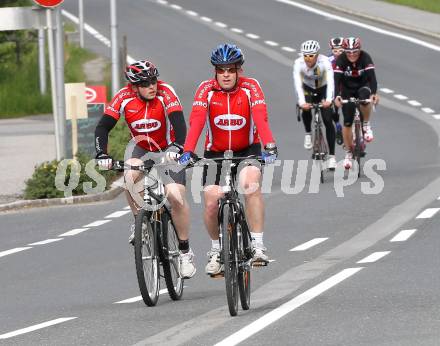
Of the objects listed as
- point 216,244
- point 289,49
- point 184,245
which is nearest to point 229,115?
point 216,244

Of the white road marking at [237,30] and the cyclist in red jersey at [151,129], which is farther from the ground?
the white road marking at [237,30]

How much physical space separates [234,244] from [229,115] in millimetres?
1178

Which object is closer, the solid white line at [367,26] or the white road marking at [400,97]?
the white road marking at [400,97]

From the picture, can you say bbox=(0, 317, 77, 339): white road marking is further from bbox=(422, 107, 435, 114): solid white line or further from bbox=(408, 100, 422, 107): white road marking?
bbox=(408, 100, 422, 107): white road marking

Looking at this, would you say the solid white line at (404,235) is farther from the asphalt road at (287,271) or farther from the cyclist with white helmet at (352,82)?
the cyclist with white helmet at (352,82)

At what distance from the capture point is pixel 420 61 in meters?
42.4

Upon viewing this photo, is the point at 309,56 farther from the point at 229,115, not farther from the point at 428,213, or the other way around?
the point at 229,115

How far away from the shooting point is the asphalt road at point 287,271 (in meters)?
10.8

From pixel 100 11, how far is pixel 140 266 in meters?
48.8

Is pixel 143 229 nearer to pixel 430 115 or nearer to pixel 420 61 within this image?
pixel 430 115

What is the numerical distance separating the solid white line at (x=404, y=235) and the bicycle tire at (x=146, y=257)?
4.09m

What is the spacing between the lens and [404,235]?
53.2ft

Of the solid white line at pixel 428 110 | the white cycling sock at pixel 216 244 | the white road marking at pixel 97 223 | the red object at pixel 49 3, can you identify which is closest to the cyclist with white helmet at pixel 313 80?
the red object at pixel 49 3

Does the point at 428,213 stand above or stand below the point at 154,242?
below
